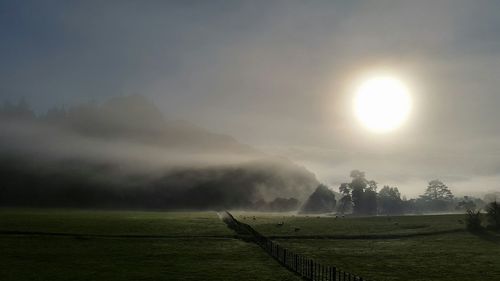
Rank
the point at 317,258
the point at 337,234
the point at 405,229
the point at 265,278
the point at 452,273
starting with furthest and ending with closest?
1. the point at 405,229
2. the point at 337,234
3. the point at 317,258
4. the point at 452,273
5. the point at 265,278

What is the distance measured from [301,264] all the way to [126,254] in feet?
86.9

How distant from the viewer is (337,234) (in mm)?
97812

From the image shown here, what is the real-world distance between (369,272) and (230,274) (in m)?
16.3

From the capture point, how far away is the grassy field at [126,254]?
171 feet

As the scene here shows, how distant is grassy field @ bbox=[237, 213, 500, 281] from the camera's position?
2163 inches

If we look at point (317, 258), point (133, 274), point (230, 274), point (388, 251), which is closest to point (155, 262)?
point (133, 274)

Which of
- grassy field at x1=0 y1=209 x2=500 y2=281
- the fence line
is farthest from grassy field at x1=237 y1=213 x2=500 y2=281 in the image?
the fence line

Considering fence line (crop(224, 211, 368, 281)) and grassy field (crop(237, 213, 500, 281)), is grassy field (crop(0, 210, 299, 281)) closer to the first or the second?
fence line (crop(224, 211, 368, 281))

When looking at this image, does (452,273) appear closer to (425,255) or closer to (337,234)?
(425,255)


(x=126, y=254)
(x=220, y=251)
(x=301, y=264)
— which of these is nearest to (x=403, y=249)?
(x=301, y=264)

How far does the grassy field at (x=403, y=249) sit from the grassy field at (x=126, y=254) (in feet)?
33.5

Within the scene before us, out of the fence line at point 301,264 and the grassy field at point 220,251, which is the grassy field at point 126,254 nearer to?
the grassy field at point 220,251

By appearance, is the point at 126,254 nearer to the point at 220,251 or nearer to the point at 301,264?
the point at 220,251

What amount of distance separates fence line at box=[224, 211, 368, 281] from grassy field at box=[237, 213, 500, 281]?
11.1ft
